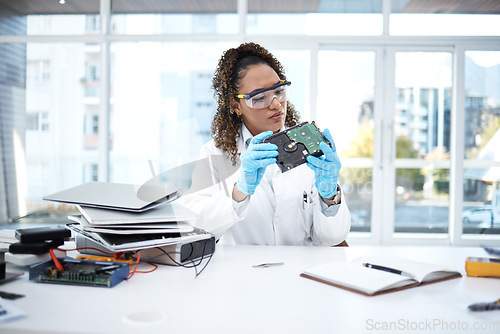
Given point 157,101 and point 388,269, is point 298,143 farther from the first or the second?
point 157,101

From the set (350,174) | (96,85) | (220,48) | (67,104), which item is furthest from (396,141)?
(67,104)

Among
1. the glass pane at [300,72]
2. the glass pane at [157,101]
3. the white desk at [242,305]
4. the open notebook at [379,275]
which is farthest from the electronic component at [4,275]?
the glass pane at [300,72]

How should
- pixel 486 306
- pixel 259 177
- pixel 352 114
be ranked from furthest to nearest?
pixel 352 114
pixel 259 177
pixel 486 306

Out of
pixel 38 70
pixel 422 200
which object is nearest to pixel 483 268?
pixel 422 200

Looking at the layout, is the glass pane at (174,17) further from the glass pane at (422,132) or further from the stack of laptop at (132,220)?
the stack of laptop at (132,220)

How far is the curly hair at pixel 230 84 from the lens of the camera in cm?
190

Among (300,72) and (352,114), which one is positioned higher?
(300,72)

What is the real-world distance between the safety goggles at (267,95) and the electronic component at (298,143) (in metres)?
0.38

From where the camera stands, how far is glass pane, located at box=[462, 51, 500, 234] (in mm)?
4543

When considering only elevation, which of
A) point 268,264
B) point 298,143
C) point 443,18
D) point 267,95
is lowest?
point 268,264

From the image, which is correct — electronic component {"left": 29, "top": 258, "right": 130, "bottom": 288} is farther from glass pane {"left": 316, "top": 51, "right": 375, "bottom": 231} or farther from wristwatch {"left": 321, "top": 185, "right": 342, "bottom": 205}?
glass pane {"left": 316, "top": 51, "right": 375, "bottom": 231}

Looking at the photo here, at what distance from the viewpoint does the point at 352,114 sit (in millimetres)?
4645

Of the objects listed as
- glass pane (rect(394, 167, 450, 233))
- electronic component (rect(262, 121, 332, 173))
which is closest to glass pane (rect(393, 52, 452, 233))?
glass pane (rect(394, 167, 450, 233))

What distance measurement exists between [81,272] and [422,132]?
4474 millimetres
